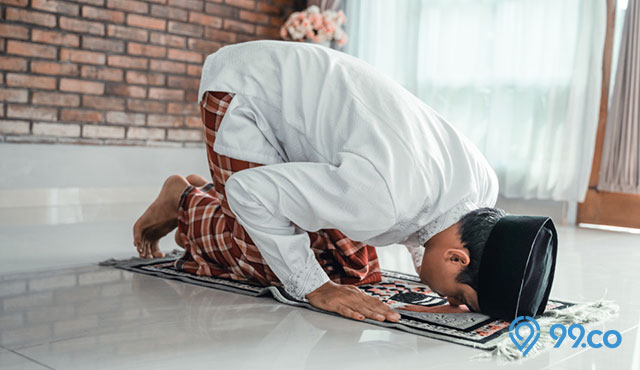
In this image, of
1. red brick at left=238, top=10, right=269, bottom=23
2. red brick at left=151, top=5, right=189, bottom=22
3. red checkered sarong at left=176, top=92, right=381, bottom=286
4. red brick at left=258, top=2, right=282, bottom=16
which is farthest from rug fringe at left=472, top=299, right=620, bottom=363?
red brick at left=258, top=2, right=282, bottom=16

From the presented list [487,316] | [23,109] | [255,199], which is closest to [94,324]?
[255,199]

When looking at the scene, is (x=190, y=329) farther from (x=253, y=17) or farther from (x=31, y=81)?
(x=253, y=17)

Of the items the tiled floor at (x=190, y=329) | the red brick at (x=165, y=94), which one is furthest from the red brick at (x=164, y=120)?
the tiled floor at (x=190, y=329)

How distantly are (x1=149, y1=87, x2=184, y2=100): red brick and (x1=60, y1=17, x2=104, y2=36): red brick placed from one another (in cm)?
53

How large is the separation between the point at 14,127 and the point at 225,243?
2.62 meters

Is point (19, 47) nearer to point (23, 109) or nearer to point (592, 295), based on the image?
point (23, 109)

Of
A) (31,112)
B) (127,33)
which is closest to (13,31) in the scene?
(31,112)

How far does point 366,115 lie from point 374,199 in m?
0.22

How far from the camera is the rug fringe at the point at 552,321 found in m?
1.36

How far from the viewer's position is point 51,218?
361cm

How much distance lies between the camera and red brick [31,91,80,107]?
4.17 m

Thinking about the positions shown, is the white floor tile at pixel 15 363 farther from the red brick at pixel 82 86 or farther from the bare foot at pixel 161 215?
the red brick at pixel 82 86

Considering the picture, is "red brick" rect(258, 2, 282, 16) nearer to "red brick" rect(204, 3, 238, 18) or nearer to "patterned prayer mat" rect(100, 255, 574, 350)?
"red brick" rect(204, 3, 238, 18)

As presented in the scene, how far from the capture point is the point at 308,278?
5.54ft
